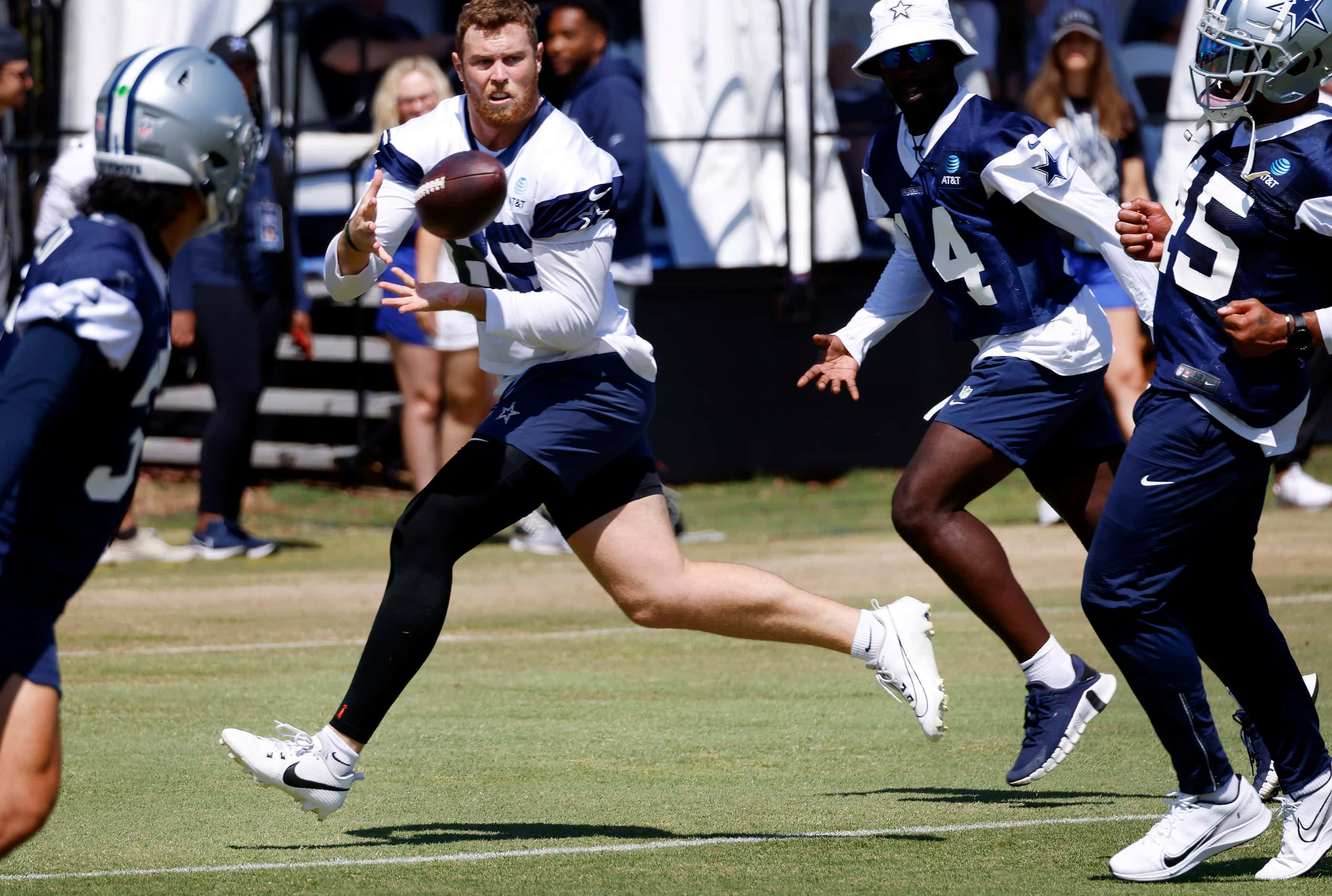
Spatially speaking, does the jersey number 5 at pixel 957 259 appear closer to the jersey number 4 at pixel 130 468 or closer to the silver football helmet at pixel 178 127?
the silver football helmet at pixel 178 127

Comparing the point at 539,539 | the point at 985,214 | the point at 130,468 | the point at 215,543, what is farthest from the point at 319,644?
the point at 130,468

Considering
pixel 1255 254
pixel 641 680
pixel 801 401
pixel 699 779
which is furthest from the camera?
pixel 801 401

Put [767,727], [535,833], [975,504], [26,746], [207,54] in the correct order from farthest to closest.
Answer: [975,504], [767,727], [535,833], [207,54], [26,746]

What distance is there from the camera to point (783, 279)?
13.0m

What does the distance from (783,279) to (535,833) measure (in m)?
8.36

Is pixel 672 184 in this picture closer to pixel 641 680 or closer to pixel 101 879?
A: pixel 641 680

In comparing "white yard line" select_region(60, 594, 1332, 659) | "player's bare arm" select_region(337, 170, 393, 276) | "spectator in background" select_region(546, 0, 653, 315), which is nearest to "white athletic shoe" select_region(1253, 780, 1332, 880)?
"player's bare arm" select_region(337, 170, 393, 276)

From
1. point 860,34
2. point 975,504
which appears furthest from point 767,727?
point 860,34

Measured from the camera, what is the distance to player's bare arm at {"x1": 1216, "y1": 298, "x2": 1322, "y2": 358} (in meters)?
4.26

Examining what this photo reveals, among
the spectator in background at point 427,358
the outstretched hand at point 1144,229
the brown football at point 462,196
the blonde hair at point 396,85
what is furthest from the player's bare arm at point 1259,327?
the blonde hair at point 396,85

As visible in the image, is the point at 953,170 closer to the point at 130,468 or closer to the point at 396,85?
the point at 130,468

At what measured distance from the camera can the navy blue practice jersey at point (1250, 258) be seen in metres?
4.35

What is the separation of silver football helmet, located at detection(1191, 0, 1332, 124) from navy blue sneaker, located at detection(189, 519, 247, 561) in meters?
6.99

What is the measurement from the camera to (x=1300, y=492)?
11336 millimetres
